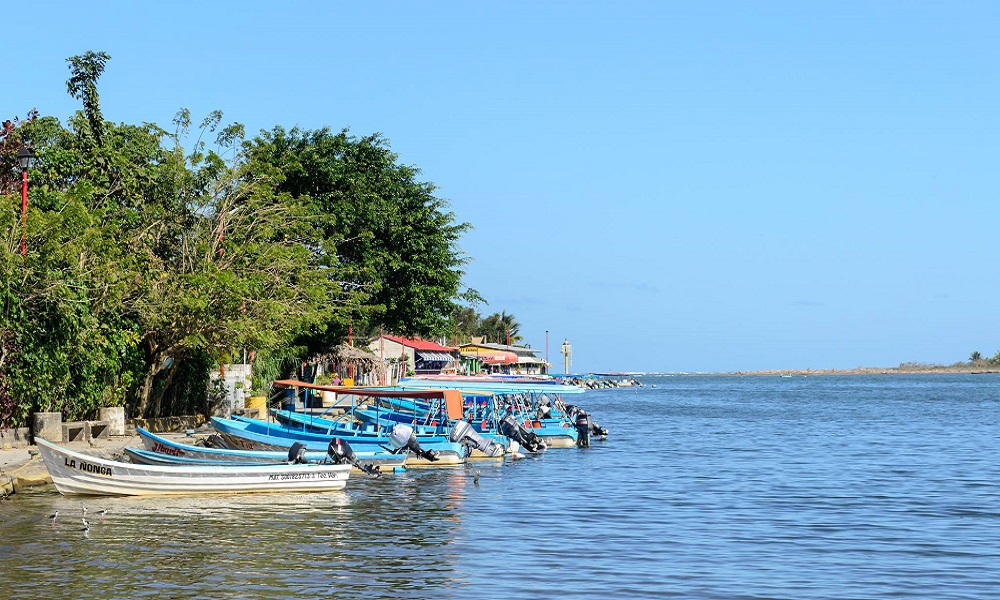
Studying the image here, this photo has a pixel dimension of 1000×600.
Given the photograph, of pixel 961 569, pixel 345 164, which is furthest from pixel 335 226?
pixel 961 569

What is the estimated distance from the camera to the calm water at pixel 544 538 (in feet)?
48.2

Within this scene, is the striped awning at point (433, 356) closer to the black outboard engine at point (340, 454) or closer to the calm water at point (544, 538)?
the calm water at point (544, 538)

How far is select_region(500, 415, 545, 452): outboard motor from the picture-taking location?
115 ft

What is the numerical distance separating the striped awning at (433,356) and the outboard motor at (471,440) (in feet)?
195

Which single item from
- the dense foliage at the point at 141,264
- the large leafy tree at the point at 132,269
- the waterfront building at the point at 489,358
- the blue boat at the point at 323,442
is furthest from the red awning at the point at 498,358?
the blue boat at the point at 323,442

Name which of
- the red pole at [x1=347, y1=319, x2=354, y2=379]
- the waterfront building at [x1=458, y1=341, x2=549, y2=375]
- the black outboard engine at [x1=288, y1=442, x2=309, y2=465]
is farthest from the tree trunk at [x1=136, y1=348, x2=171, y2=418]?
the waterfront building at [x1=458, y1=341, x2=549, y2=375]

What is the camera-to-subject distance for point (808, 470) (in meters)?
33.1

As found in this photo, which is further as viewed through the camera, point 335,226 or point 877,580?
point 335,226

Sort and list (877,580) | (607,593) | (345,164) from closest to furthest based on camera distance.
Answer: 1. (607,593)
2. (877,580)
3. (345,164)

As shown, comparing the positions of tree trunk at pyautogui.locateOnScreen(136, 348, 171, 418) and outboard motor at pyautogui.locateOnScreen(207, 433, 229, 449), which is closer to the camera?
outboard motor at pyautogui.locateOnScreen(207, 433, 229, 449)

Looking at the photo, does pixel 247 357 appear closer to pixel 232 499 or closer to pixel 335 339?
pixel 335 339

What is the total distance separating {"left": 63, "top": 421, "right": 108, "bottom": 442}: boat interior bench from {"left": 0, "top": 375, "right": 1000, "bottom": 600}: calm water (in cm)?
570

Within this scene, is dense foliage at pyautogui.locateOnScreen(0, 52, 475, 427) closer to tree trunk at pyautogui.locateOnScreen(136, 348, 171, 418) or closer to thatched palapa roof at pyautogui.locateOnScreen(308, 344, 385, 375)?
tree trunk at pyautogui.locateOnScreen(136, 348, 171, 418)

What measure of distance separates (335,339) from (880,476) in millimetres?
29941
